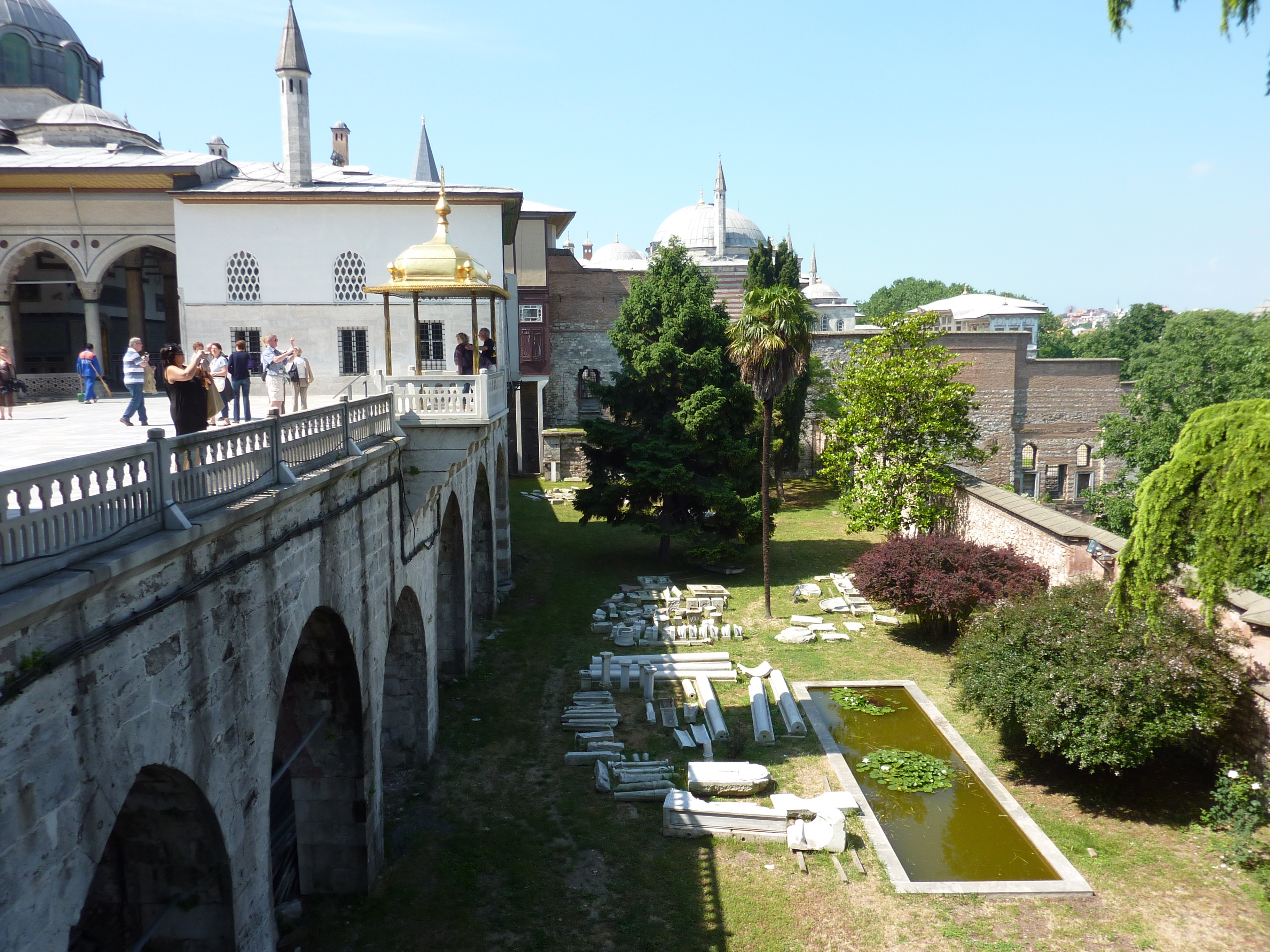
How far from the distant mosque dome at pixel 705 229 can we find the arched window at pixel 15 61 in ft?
158

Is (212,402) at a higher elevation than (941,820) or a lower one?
higher

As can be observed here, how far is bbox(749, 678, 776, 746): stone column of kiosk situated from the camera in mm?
15227

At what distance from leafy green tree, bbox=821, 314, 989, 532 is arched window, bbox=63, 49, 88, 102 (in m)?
29.4

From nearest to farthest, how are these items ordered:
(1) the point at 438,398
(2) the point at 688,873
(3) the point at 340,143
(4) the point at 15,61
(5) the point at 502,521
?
(2) the point at 688,873
(1) the point at 438,398
(5) the point at 502,521
(4) the point at 15,61
(3) the point at 340,143

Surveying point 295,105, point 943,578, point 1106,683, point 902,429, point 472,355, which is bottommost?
point 943,578

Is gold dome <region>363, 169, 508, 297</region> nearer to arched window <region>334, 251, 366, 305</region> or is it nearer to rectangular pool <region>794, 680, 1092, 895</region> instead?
arched window <region>334, 251, 366, 305</region>

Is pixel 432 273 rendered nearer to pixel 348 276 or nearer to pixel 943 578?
pixel 348 276

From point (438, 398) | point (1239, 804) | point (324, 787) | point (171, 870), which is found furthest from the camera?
point (438, 398)

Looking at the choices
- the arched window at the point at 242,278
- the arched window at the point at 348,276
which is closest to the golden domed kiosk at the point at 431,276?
the arched window at the point at 348,276

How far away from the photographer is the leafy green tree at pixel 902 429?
79.2 ft

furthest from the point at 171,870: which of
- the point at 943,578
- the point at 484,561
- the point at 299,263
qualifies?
the point at 299,263

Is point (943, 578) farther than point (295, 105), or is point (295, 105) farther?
point (295, 105)

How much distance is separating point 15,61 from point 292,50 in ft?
57.4

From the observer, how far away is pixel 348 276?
72.7ft
